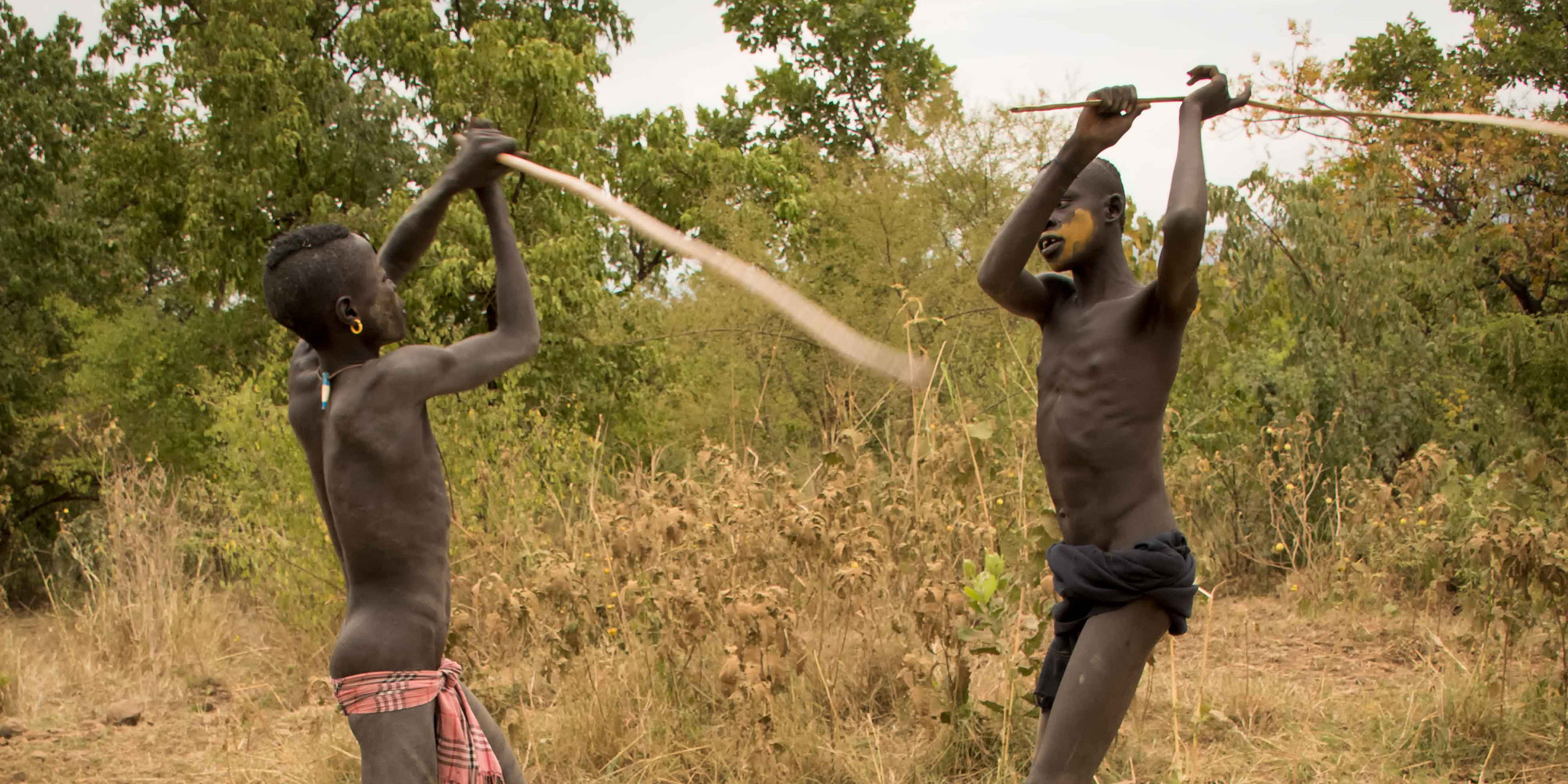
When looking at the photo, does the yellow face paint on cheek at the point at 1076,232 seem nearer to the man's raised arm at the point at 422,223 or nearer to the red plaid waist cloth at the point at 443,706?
the man's raised arm at the point at 422,223

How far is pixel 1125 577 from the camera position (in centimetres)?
243

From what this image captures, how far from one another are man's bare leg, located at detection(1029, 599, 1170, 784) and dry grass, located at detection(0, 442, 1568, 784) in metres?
0.89

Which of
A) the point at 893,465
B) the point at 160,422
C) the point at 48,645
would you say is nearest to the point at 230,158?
the point at 160,422

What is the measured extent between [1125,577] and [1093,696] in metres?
0.24

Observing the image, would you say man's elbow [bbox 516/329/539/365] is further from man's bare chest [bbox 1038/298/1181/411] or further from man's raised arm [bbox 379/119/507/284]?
man's bare chest [bbox 1038/298/1181/411]

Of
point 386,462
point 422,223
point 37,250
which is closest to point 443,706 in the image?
point 386,462

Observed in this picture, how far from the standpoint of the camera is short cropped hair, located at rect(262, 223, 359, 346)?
2.40 metres

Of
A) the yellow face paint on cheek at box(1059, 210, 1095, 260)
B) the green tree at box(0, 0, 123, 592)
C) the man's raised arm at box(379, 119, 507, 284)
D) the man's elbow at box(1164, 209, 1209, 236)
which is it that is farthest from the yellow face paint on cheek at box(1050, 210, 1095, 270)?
the green tree at box(0, 0, 123, 592)

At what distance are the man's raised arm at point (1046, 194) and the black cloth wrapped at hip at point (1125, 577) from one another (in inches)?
21.6

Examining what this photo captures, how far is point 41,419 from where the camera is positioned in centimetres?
1295

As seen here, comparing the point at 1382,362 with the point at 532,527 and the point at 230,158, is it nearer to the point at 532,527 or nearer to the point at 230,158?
the point at 532,527

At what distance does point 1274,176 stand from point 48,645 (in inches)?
307

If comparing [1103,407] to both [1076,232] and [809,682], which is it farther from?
[809,682]

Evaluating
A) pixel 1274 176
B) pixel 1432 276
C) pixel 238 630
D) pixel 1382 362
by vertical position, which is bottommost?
pixel 238 630
